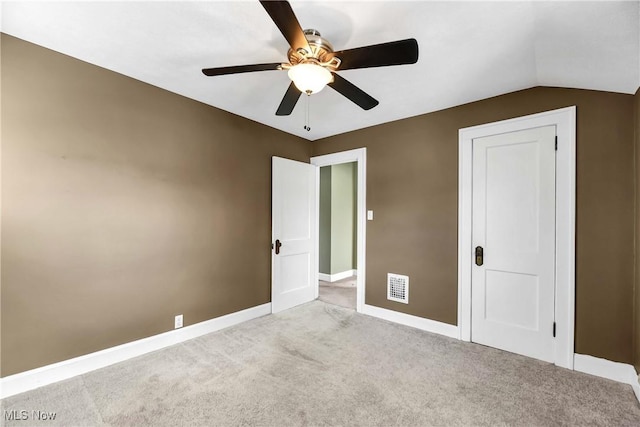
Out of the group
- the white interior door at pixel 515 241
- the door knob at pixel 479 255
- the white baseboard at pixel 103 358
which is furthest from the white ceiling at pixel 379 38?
the white baseboard at pixel 103 358

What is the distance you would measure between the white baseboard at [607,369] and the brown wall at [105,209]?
326 cm

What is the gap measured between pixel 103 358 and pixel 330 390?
189 centimetres

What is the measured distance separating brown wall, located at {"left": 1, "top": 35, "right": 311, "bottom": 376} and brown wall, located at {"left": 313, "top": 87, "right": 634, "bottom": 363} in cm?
178

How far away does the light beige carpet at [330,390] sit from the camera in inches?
67.6

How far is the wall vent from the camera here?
3.24 m

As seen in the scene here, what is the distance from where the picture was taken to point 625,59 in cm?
176

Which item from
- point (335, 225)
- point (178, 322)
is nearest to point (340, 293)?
point (335, 225)

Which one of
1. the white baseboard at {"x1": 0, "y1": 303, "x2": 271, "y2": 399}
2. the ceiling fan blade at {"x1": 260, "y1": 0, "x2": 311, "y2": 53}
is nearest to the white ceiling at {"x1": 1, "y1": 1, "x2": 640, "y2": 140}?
the ceiling fan blade at {"x1": 260, "y1": 0, "x2": 311, "y2": 53}

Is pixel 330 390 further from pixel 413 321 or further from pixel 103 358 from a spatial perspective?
pixel 103 358

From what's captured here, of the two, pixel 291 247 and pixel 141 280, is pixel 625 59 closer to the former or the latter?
pixel 291 247

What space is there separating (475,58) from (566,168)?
1243 millimetres

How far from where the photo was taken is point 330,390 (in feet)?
6.50

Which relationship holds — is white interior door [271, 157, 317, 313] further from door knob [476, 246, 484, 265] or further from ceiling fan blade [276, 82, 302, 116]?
door knob [476, 246, 484, 265]

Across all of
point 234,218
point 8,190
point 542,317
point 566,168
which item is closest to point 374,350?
point 542,317
